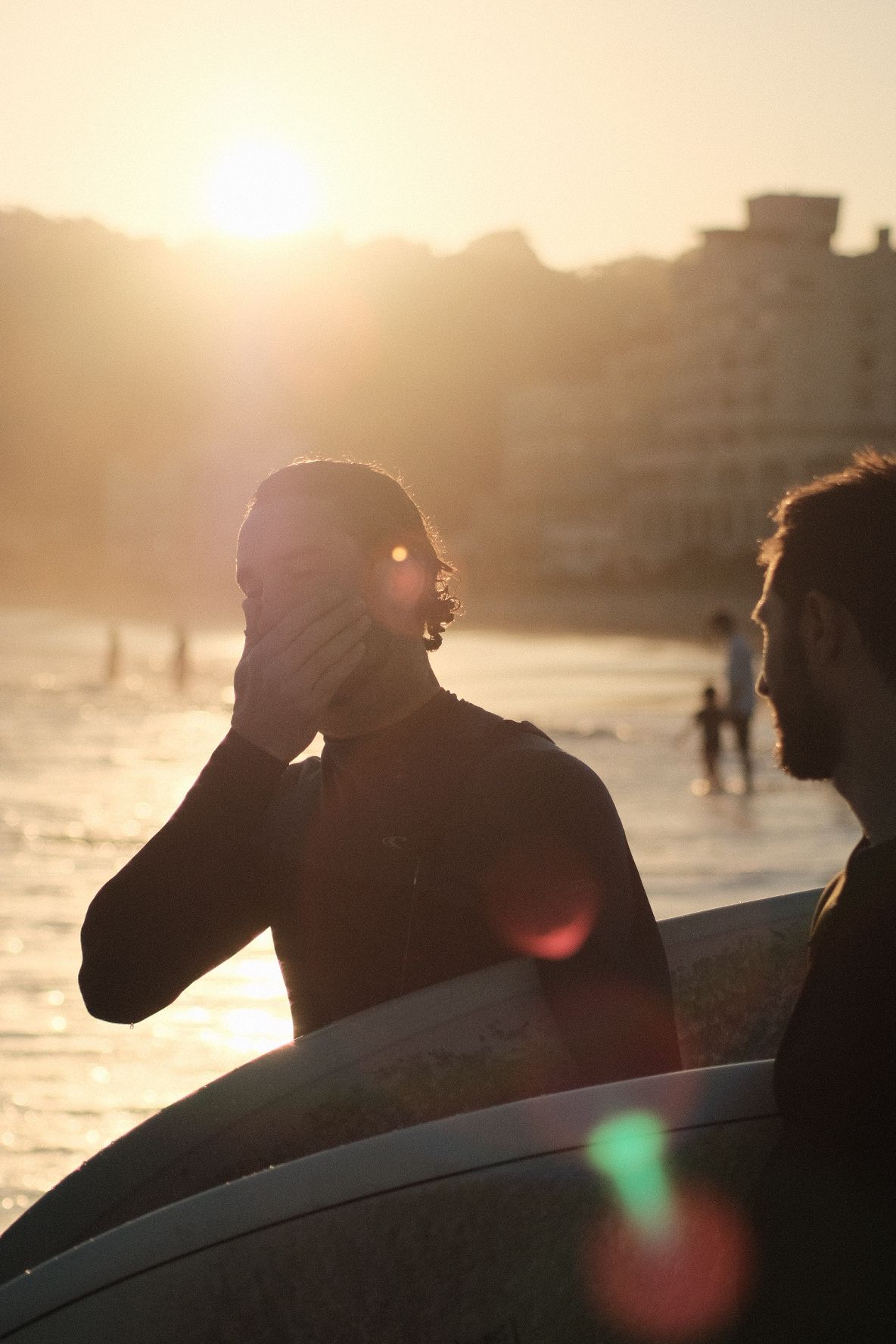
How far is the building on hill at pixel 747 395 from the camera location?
114m

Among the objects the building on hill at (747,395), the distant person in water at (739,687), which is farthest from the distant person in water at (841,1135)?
the building on hill at (747,395)

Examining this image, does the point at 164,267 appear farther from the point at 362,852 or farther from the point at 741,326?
the point at 362,852

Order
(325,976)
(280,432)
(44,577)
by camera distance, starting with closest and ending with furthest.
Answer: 1. (325,976)
2. (44,577)
3. (280,432)

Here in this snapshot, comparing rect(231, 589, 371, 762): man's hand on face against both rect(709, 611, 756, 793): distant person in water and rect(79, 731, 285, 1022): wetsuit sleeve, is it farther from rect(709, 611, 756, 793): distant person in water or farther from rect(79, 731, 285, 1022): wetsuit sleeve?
rect(709, 611, 756, 793): distant person in water

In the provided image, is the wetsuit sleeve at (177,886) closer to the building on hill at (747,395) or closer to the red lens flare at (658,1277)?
the red lens flare at (658,1277)

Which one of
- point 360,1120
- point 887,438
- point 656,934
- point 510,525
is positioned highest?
point 656,934

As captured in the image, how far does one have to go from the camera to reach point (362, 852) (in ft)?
8.02

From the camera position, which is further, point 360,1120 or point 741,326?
point 741,326

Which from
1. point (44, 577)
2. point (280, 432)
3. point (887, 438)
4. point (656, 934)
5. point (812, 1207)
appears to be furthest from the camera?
point (280, 432)

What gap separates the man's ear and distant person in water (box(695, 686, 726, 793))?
18.7 metres

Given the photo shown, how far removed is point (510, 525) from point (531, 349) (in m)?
50.3

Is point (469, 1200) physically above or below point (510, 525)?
above

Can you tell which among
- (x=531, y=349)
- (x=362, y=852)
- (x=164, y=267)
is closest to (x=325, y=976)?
(x=362, y=852)

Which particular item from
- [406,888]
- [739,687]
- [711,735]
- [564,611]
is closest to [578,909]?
[406,888]
